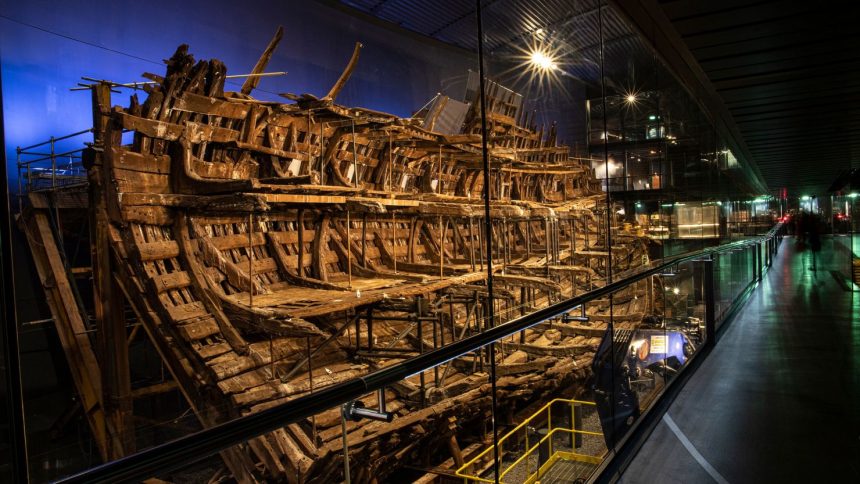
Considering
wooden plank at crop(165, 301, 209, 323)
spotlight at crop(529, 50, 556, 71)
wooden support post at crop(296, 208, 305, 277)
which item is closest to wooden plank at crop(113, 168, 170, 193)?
wooden plank at crop(165, 301, 209, 323)

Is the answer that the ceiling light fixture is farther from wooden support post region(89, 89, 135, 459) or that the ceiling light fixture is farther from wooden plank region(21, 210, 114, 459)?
wooden plank region(21, 210, 114, 459)

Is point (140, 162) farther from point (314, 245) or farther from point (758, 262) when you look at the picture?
point (758, 262)

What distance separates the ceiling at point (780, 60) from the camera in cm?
338

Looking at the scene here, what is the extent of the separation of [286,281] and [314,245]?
1094mm

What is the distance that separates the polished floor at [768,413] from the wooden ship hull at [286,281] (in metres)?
0.81

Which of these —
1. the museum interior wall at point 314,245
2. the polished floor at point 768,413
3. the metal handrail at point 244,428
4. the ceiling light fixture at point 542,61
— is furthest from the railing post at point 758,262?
the metal handrail at point 244,428

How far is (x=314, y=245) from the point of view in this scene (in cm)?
829

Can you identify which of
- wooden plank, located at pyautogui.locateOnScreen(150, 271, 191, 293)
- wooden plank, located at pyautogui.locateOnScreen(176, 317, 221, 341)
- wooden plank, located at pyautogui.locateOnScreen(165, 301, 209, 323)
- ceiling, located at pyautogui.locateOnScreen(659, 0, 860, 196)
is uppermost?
ceiling, located at pyautogui.locateOnScreen(659, 0, 860, 196)

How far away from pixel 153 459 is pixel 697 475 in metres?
2.58

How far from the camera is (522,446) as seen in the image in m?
5.16

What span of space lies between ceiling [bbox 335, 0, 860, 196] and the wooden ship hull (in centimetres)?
125

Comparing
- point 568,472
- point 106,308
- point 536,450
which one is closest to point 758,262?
point 536,450

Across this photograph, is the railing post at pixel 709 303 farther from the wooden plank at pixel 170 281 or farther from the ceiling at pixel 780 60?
the wooden plank at pixel 170 281

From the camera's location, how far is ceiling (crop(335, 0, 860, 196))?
135 inches
